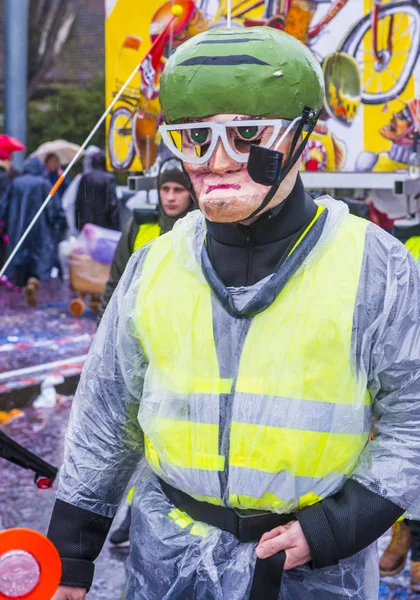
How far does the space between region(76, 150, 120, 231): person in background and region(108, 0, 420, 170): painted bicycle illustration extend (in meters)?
6.45

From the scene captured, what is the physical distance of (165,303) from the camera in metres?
2.33

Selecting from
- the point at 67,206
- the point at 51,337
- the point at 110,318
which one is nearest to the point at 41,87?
the point at 67,206

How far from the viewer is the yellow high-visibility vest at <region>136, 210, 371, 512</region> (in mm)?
2174

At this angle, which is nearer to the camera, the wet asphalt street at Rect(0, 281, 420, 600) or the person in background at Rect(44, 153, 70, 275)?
the wet asphalt street at Rect(0, 281, 420, 600)

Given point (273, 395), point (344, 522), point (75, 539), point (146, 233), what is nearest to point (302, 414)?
point (273, 395)

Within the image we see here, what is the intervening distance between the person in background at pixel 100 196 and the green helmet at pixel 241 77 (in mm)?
10261

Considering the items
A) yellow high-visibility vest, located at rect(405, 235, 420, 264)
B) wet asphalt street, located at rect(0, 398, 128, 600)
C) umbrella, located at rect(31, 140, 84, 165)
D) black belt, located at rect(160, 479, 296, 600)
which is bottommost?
umbrella, located at rect(31, 140, 84, 165)

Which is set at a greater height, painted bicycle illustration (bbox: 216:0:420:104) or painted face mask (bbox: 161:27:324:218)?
painted face mask (bbox: 161:27:324:218)

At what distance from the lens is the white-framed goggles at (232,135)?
2188mm

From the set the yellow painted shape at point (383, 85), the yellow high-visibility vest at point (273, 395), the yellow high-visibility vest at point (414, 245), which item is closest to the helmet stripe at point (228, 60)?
the yellow high-visibility vest at point (273, 395)

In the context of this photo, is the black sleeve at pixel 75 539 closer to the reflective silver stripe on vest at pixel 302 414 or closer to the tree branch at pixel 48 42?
the reflective silver stripe on vest at pixel 302 414

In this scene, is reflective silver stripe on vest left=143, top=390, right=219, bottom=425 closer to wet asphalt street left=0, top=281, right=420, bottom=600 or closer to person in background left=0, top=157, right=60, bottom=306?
wet asphalt street left=0, top=281, right=420, bottom=600

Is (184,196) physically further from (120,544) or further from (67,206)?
(67,206)

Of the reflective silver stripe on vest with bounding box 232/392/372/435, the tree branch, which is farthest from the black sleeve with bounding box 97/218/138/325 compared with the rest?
the tree branch
